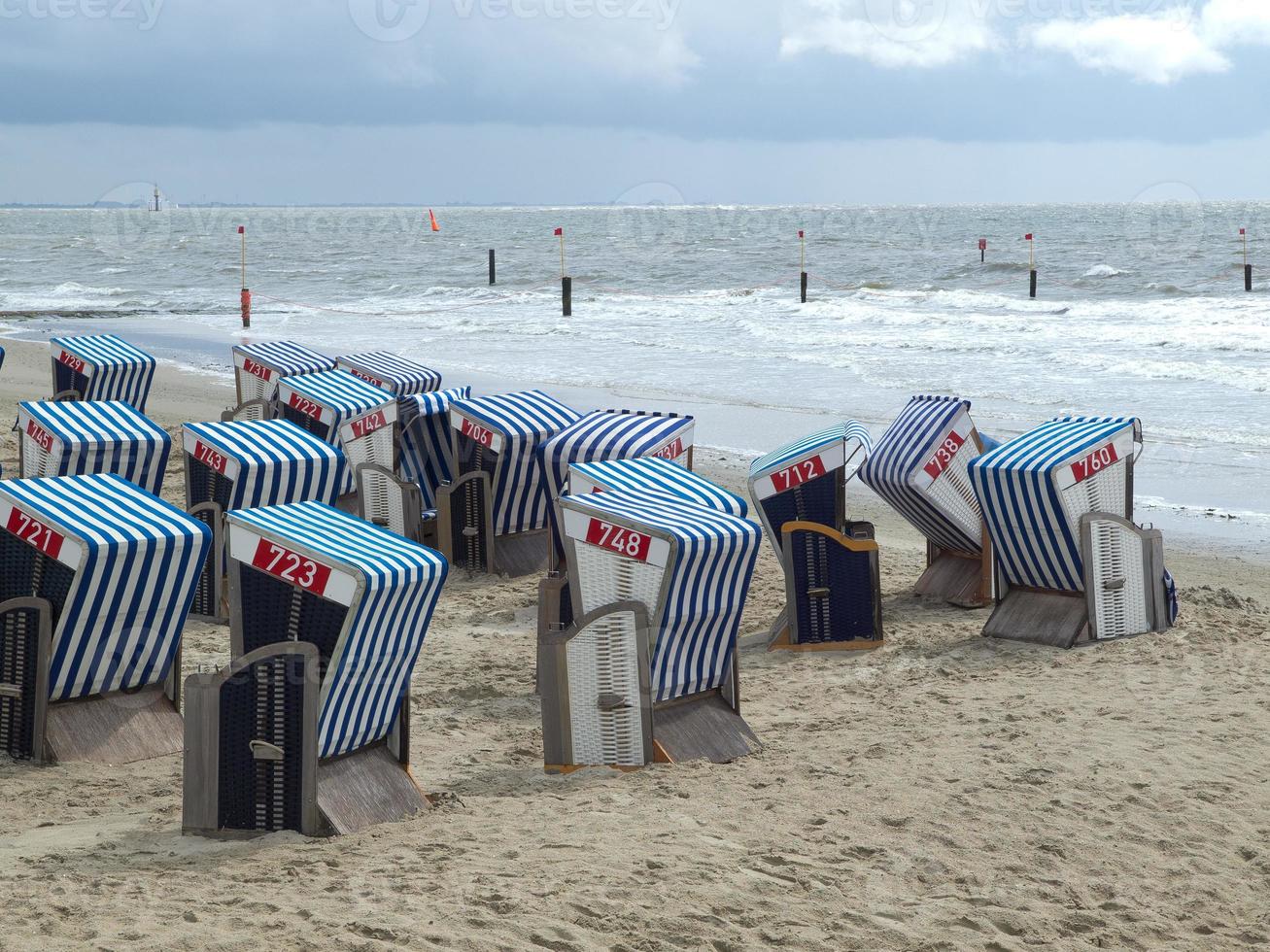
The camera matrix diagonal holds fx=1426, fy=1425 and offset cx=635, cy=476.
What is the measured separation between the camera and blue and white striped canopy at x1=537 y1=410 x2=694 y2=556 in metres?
8.18

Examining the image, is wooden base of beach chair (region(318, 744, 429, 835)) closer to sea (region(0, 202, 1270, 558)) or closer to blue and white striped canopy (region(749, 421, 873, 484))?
blue and white striped canopy (region(749, 421, 873, 484))

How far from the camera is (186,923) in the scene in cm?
362

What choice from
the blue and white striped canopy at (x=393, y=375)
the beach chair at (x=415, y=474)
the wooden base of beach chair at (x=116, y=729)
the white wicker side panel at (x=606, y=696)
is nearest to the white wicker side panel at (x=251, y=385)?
the blue and white striped canopy at (x=393, y=375)

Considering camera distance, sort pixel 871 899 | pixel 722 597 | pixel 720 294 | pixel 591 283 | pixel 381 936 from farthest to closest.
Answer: pixel 591 283 < pixel 720 294 < pixel 722 597 < pixel 871 899 < pixel 381 936

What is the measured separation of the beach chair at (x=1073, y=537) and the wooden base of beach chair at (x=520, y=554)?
9.52 ft

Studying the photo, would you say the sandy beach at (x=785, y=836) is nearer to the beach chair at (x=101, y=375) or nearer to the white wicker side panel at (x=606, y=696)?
the white wicker side panel at (x=606, y=696)

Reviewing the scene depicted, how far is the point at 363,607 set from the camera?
14.5 feet

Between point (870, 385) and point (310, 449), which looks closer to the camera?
point (310, 449)

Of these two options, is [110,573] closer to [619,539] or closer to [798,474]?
[619,539]

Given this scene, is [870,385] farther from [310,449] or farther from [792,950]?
[792,950]

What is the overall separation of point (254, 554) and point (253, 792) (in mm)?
746

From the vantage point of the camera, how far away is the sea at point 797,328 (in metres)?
14.7

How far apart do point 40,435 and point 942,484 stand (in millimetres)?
5117

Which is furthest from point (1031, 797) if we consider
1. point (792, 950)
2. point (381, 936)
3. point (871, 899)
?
point (381, 936)
